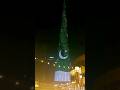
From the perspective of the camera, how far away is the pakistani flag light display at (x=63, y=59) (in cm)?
481

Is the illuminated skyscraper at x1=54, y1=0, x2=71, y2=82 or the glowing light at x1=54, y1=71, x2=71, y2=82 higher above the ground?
the illuminated skyscraper at x1=54, y1=0, x2=71, y2=82

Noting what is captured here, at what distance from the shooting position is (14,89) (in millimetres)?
4648

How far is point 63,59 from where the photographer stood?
16.0 ft

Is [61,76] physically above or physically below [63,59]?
below

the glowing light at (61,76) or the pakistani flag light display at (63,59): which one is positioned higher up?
the pakistani flag light display at (63,59)

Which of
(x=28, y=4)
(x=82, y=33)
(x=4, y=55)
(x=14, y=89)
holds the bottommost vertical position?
(x=14, y=89)

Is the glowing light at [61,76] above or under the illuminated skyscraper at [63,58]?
under

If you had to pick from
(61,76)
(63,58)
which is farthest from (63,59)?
(61,76)

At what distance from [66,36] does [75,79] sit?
1.94ft

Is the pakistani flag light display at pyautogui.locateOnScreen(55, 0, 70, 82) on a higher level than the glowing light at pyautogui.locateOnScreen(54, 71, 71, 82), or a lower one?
higher

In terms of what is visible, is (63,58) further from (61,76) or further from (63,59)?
(61,76)

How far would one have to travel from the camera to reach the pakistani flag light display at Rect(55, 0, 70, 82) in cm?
481

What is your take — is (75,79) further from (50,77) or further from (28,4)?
(28,4)

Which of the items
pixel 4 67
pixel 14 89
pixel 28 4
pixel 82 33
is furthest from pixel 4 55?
pixel 82 33
